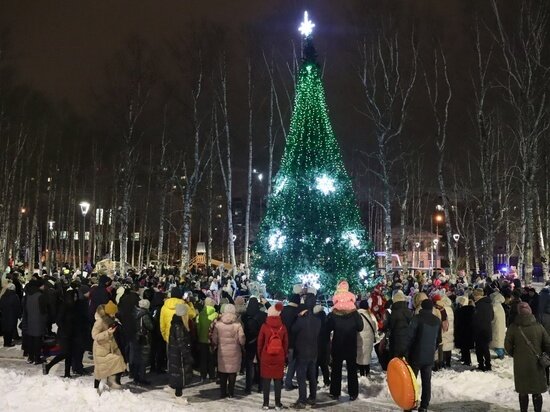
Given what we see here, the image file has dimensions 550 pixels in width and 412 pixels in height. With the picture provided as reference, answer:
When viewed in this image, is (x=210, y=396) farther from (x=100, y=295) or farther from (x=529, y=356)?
(x=529, y=356)

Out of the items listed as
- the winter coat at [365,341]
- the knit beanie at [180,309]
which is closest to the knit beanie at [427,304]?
the winter coat at [365,341]

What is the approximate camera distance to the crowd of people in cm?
872

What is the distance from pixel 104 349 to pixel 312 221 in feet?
29.7

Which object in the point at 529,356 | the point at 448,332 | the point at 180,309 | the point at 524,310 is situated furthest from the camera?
the point at 448,332

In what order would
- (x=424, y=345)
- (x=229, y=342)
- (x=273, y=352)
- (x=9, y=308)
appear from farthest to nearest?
(x=9, y=308), (x=229, y=342), (x=273, y=352), (x=424, y=345)

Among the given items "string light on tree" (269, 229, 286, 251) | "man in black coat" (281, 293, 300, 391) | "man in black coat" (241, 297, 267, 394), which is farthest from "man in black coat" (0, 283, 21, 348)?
"man in black coat" (281, 293, 300, 391)

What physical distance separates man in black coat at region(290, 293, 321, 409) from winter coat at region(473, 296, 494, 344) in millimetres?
4176

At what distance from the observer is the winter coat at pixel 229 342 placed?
934 centimetres

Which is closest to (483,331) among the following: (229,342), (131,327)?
(229,342)

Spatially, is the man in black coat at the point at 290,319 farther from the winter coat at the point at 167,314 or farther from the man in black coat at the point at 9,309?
the man in black coat at the point at 9,309

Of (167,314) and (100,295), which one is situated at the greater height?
(100,295)

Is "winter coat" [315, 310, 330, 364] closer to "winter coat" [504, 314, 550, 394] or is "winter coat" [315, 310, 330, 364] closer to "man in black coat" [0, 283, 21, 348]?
"winter coat" [504, 314, 550, 394]

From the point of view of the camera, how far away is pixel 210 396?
31.9 ft

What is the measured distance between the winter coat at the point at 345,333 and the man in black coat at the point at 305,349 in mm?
384
